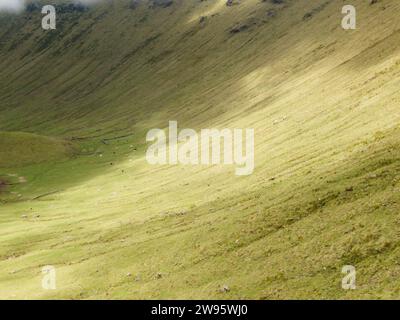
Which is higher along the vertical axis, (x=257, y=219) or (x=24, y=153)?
(x=24, y=153)

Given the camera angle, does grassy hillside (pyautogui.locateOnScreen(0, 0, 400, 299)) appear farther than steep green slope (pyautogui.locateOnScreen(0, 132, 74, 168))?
No

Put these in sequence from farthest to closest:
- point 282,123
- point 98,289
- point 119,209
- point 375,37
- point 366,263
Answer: point 375,37 → point 282,123 → point 119,209 → point 98,289 → point 366,263

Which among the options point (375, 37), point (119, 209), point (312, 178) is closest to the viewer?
point (312, 178)

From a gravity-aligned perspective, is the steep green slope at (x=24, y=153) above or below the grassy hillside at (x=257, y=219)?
above

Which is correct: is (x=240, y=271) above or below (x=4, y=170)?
below

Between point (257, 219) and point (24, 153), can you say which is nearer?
point (257, 219)

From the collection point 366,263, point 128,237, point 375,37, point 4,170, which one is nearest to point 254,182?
point 128,237

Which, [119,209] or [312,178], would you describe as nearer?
[312,178]

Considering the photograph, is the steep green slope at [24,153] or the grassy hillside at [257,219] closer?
the grassy hillside at [257,219]

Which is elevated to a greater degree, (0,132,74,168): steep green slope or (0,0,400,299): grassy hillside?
(0,132,74,168): steep green slope

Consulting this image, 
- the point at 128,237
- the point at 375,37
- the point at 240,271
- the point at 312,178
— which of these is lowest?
the point at 240,271

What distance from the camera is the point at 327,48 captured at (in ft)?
634

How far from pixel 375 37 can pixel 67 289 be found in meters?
138
